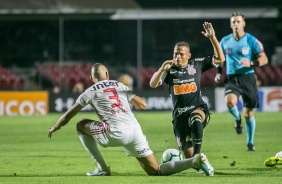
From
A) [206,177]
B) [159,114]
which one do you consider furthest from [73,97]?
[206,177]

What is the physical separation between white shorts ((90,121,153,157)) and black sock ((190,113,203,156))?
0.85 meters

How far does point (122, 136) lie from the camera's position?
9.80 m

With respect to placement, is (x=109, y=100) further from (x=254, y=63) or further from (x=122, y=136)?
(x=254, y=63)

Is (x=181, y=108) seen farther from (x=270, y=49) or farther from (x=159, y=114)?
(x=270, y=49)

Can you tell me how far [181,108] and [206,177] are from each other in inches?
53.1

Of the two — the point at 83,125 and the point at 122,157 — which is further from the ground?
the point at 83,125

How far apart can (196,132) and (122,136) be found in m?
1.20

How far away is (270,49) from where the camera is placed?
4388 cm

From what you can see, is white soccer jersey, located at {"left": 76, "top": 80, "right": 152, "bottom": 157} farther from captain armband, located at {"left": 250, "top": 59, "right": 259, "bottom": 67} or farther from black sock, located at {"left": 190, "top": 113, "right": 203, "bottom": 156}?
captain armband, located at {"left": 250, "top": 59, "right": 259, "bottom": 67}

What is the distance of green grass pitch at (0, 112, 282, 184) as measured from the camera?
10008 millimetres

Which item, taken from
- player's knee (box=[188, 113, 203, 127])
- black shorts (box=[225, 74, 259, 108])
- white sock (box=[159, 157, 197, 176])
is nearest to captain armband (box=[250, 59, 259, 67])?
black shorts (box=[225, 74, 259, 108])

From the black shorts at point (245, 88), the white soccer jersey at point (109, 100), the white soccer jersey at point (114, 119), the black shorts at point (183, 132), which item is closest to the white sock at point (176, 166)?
the white soccer jersey at point (114, 119)

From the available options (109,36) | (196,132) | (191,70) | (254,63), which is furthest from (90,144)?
(109,36)

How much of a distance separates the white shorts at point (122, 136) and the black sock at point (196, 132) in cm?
85
